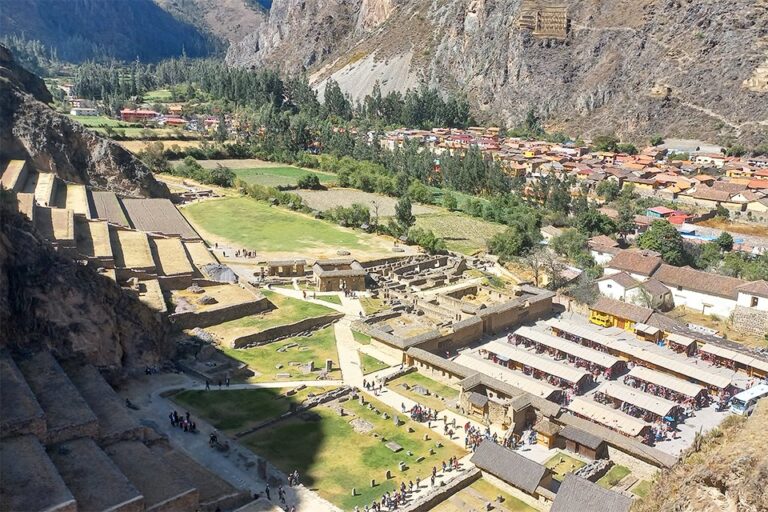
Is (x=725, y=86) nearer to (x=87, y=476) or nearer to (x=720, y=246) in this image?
(x=720, y=246)

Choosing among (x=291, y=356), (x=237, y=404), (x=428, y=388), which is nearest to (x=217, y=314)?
(x=291, y=356)

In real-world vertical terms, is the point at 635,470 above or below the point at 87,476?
below

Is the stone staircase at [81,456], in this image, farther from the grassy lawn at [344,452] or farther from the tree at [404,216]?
the tree at [404,216]

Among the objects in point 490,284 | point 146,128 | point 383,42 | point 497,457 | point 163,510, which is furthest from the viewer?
point 383,42

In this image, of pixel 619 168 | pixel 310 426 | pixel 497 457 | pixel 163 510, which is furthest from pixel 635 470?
pixel 619 168

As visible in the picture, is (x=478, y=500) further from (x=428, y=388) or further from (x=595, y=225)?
(x=595, y=225)

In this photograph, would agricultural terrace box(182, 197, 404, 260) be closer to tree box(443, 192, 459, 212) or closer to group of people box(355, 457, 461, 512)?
tree box(443, 192, 459, 212)
